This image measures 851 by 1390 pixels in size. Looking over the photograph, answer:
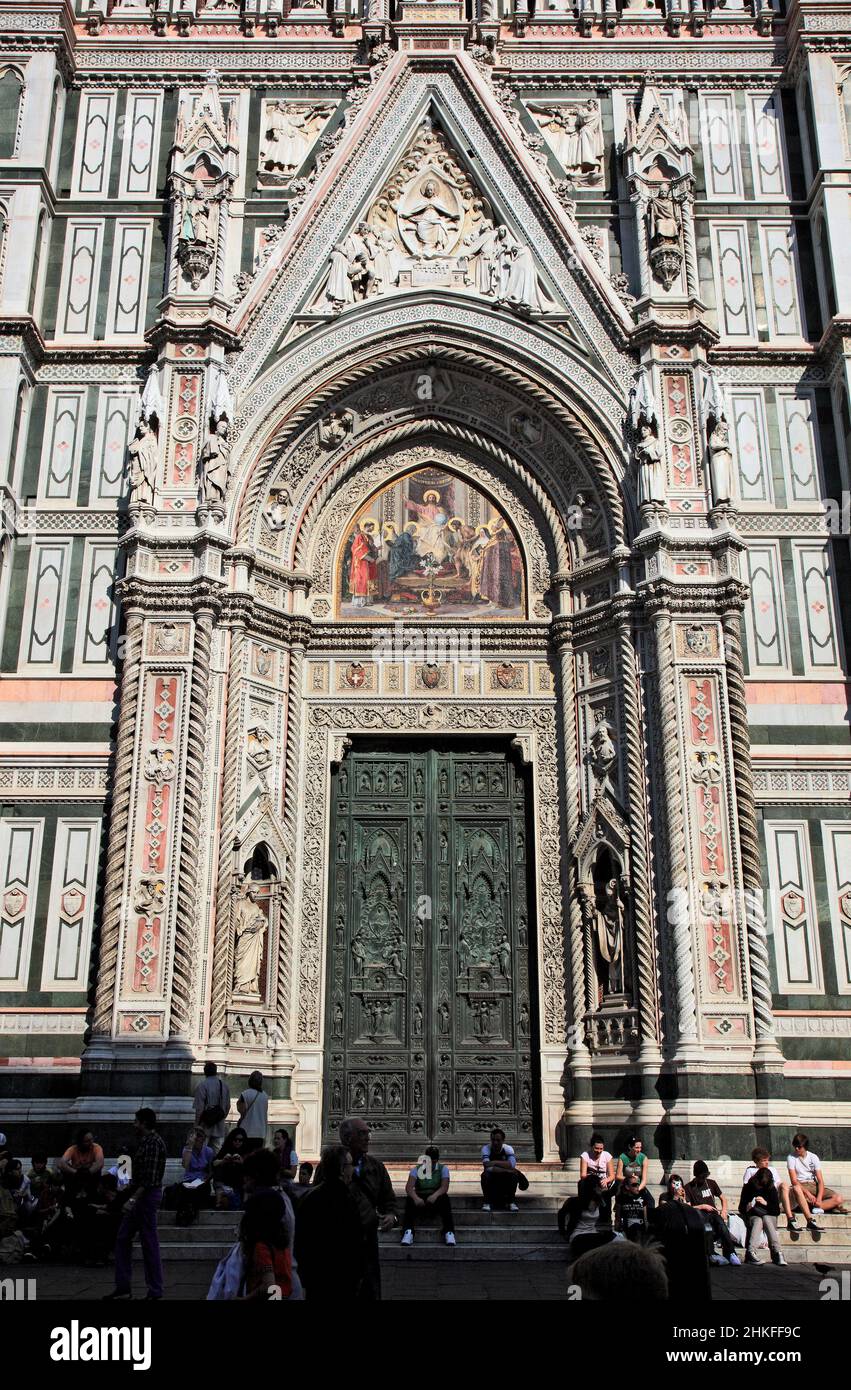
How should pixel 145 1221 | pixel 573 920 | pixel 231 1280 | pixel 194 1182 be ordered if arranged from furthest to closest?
pixel 573 920 → pixel 194 1182 → pixel 145 1221 → pixel 231 1280

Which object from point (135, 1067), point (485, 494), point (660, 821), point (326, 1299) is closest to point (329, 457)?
point (485, 494)

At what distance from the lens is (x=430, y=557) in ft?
57.1

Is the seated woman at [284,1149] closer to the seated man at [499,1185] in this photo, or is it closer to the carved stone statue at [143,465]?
the seated man at [499,1185]

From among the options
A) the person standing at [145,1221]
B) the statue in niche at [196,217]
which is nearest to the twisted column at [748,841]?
the person standing at [145,1221]

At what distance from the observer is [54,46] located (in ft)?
59.0

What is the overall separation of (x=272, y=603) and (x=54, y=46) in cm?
848

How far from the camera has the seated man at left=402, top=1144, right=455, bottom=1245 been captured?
37.7ft

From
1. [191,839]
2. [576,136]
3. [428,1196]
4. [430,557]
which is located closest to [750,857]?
[428,1196]

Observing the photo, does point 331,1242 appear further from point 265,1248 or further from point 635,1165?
point 635,1165

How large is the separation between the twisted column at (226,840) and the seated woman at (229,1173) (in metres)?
2.16

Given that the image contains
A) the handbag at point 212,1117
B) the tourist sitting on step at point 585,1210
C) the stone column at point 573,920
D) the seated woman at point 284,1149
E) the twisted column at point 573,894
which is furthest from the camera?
the twisted column at point 573,894

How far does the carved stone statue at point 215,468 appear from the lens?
15.9 metres

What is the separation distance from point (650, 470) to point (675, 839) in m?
4.58

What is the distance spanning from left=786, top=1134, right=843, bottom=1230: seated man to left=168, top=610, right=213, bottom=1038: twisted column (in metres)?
6.31
